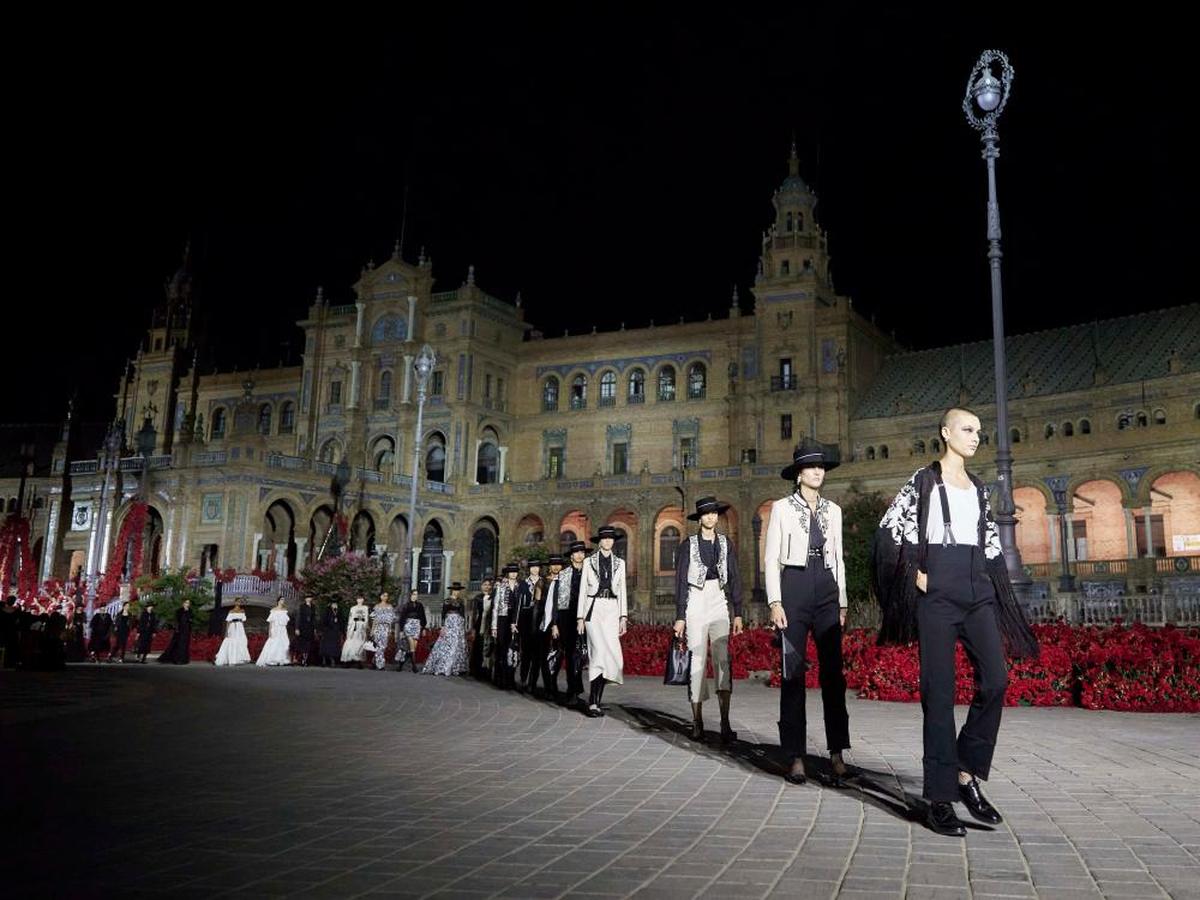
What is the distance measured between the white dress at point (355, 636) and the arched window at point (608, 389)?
35.8 meters

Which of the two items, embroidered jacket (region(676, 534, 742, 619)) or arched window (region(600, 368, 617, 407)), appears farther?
arched window (region(600, 368, 617, 407))

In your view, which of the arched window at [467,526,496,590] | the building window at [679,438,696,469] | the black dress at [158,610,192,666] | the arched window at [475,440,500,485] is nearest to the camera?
the black dress at [158,610,192,666]

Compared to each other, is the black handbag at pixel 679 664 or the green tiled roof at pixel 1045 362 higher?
the green tiled roof at pixel 1045 362

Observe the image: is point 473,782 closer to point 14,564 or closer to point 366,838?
point 366,838

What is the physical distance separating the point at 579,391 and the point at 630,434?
4596mm

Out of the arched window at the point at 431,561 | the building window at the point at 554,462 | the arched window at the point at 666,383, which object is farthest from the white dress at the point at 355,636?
the arched window at the point at 666,383

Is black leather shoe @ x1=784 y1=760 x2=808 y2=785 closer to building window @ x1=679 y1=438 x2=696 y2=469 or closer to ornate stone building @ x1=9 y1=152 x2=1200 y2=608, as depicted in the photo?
ornate stone building @ x1=9 y1=152 x2=1200 y2=608

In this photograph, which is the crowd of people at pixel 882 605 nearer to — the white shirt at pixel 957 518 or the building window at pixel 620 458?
the white shirt at pixel 957 518

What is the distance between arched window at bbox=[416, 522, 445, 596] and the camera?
52.8 meters

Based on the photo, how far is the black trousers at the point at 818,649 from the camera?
6594 mm

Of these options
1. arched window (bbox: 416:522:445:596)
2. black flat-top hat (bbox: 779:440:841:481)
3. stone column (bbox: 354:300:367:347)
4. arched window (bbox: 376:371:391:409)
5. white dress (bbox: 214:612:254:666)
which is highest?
stone column (bbox: 354:300:367:347)

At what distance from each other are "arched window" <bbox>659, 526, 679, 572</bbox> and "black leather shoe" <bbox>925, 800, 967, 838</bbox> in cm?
4579

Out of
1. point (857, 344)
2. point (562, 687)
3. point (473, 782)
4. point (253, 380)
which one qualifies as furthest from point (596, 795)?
point (253, 380)

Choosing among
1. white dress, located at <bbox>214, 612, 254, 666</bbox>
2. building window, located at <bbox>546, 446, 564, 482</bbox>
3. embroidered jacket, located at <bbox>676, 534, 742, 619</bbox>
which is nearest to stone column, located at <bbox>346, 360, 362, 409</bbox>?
building window, located at <bbox>546, 446, 564, 482</bbox>
